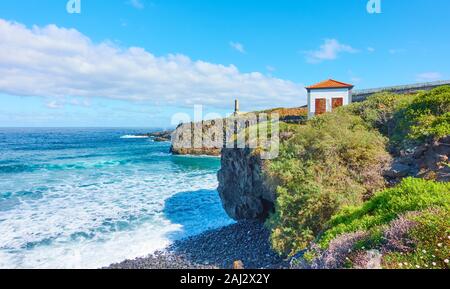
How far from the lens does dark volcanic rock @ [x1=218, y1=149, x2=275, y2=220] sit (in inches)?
742

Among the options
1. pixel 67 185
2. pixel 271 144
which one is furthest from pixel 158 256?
pixel 67 185

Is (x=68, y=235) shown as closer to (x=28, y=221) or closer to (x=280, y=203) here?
(x=28, y=221)

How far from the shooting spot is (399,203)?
17.9 ft

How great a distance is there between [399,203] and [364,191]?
5785 mm

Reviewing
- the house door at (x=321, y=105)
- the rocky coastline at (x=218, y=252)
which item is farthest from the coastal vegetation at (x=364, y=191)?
the house door at (x=321, y=105)

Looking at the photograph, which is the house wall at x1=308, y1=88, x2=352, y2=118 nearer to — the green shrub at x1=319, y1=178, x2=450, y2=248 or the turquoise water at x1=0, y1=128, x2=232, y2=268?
the turquoise water at x1=0, y1=128, x2=232, y2=268

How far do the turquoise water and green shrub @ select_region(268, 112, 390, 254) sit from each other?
9060mm

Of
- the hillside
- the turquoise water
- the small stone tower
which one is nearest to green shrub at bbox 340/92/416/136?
the hillside

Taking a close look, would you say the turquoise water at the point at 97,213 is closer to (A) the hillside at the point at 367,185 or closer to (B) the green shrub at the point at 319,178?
(A) the hillside at the point at 367,185

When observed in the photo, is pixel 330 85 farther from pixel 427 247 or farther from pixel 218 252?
pixel 427 247

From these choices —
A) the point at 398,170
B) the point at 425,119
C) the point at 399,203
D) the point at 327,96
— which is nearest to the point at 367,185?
the point at 398,170

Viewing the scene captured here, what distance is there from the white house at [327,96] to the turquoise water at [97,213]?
42.3 feet

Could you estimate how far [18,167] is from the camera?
43.2 m
